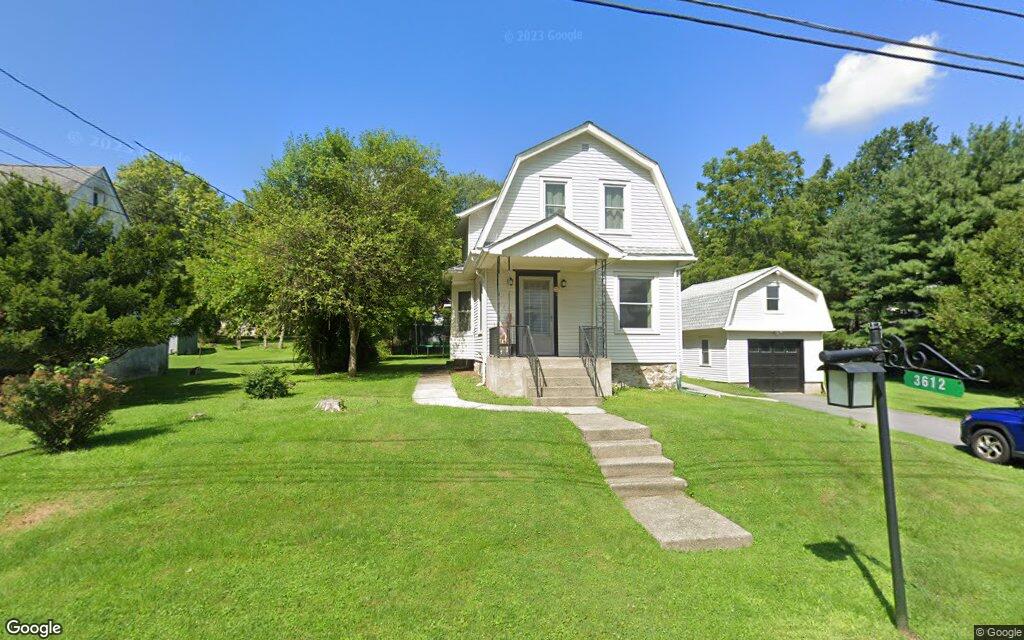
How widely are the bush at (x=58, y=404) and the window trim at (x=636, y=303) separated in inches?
456

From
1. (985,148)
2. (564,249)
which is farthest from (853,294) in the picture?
(564,249)

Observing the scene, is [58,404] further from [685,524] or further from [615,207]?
[615,207]

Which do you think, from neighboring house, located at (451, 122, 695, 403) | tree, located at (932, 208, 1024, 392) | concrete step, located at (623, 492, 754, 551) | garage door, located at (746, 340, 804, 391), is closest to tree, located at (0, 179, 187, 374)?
neighboring house, located at (451, 122, 695, 403)

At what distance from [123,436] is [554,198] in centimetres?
1128

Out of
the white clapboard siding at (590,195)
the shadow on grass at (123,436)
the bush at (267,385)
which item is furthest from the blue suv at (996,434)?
the shadow on grass at (123,436)

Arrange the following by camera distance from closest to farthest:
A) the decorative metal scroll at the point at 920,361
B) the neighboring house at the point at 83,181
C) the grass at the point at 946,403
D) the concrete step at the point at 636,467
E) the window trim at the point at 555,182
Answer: the decorative metal scroll at the point at 920,361
the concrete step at the point at 636,467
the window trim at the point at 555,182
the grass at the point at 946,403
the neighboring house at the point at 83,181

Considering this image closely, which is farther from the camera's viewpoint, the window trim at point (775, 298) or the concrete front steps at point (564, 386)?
the window trim at point (775, 298)

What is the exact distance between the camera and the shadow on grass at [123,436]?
693 centimetres

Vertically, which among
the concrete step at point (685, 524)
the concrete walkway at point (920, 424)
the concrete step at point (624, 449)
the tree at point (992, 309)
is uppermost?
the tree at point (992, 309)

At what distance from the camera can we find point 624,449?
7.09 metres

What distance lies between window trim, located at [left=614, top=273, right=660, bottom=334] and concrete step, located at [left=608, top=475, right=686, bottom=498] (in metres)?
8.04

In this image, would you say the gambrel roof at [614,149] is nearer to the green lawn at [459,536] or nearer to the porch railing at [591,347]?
the porch railing at [591,347]

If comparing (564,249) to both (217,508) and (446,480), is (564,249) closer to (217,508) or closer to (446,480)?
(446,480)

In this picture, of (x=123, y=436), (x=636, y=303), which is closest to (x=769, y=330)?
(x=636, y=303)
